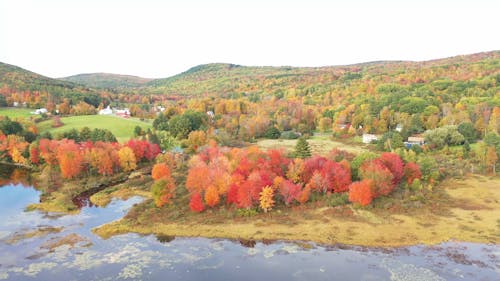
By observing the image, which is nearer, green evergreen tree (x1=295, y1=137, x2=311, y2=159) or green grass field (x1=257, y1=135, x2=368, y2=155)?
green evergreen tree (x1=295, y1=137, x2=311, y2=159)

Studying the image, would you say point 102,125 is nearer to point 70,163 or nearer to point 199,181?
point 70,163

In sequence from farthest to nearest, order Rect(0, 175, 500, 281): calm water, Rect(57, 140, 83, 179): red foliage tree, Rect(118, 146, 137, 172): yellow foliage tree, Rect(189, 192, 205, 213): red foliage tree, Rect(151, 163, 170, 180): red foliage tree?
Rect(118, 146, 137, 172): yellow foliage tree, Rect(57, 140, 83, 179): red foliage tree, Rect(151, 163, 170, 180): red foliage tree, Rect(189, 192, 205, 213): red foliage tree, Rect(0, 175, 500, 281): calm water

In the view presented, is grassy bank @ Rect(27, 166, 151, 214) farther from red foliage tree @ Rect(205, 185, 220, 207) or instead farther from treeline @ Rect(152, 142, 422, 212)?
red foliage tree @ Rect(205, 185, 220, 207)

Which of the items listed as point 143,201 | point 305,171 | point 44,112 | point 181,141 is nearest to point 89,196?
point 143,201

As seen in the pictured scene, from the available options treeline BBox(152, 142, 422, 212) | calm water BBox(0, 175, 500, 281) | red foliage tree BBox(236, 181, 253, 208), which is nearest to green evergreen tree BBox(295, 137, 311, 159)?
treeline BBox(152, 142, 422, 212)

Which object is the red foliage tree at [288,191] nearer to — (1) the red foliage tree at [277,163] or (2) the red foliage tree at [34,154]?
(1) the red foliage tree at [277,163]

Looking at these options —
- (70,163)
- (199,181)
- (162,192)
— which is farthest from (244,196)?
(70,163)
